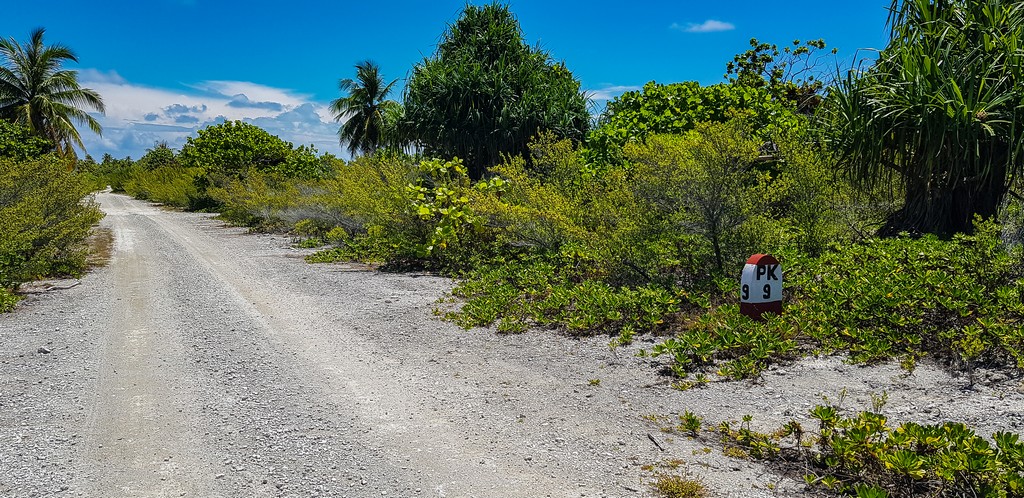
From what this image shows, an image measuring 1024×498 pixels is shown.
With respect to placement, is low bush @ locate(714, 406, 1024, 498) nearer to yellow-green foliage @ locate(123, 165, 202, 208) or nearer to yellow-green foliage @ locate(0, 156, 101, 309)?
yellow-green foliage @ locate(0, 156, 101, 309)

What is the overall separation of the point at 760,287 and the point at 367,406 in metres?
3.30

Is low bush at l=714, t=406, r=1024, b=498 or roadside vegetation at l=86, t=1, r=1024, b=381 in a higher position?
roadside vegetation at l=86, t=1, r=1024, b=381

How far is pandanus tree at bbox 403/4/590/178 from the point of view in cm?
1656

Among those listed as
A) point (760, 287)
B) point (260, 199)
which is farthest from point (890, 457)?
point (260, 199)

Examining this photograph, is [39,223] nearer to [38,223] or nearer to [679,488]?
[38,223]

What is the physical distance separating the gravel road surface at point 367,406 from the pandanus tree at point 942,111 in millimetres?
3450

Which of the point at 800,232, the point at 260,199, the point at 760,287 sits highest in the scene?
the point at 260,199

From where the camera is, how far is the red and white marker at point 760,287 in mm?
5637

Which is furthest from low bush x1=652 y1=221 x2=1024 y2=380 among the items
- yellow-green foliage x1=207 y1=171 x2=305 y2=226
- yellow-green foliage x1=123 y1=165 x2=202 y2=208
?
yellow-green foliage x1=123 y1=165 x2=202 y2=208

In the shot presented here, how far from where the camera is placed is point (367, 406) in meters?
4.45

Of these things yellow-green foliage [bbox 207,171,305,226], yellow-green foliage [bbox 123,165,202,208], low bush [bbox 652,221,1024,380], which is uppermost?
yellow-green foliage [bbox 123,165,202,208]

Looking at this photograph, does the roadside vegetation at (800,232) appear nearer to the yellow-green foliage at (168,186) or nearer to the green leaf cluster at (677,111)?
the green leaf cluster at (677,111)

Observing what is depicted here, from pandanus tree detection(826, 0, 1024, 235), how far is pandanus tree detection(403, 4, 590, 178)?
9.10 metres

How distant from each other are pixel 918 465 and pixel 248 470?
3.09 metres
